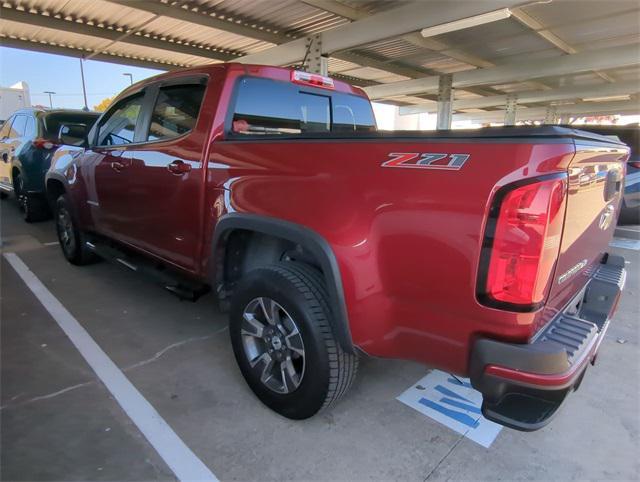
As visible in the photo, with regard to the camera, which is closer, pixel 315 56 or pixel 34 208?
pixel 34 208

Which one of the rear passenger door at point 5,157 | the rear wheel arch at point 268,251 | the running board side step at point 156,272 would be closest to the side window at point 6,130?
the rear passenger door at point 5,157

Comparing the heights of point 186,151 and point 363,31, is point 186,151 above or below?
below

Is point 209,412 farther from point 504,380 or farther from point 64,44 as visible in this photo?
point 64,44

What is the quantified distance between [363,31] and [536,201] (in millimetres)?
8040

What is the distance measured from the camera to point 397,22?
7.91 meters

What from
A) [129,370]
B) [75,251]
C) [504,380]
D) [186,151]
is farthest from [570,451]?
Answer: [75,251]

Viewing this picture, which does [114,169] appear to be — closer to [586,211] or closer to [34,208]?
[586,211]

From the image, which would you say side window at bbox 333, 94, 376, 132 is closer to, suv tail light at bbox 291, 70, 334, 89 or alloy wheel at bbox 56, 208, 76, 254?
suv tail light at bbox 291, 70, 334, 89

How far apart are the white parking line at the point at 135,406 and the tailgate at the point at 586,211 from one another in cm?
186

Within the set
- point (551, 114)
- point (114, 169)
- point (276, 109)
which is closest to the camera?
point (276, 109)

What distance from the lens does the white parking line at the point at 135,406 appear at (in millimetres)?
2068

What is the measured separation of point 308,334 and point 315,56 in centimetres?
887

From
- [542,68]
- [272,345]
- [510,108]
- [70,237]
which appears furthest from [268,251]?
[510,108]

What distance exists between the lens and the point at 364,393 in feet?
8.85
